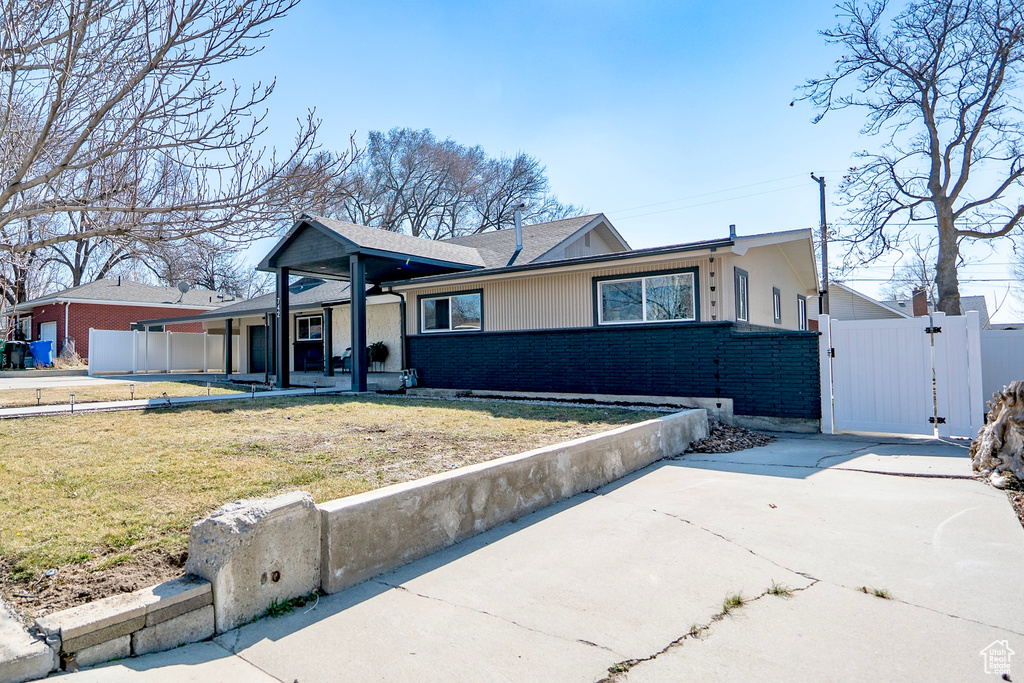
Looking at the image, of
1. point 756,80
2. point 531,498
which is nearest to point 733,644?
point 531,498

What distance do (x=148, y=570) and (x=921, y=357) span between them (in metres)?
9.26

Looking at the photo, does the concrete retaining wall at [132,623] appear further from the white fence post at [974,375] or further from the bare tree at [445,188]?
the bare tree at [445,188]

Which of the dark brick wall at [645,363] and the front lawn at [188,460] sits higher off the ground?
the dark brick wall at [645,363]

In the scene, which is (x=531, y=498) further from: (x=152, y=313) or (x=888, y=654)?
(x=152, y=313)

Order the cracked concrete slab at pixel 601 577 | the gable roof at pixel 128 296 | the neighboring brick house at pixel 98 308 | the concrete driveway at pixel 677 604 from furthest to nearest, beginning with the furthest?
the neighboring brick house at pixel 98 308
the gable roof at pixel 128 296
the cracked concrete slab at pixel 601 577
the concrete driveway at pixel 677 604

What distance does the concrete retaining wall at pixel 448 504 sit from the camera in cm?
335

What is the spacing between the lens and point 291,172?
5.05 m

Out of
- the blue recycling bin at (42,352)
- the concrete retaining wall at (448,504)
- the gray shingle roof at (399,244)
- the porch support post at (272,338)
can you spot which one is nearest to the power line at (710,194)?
the gray shingle roof at (399,244)

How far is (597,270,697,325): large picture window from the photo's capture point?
34.6 feet

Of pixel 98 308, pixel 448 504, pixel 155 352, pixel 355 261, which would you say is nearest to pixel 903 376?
pixel 448 504

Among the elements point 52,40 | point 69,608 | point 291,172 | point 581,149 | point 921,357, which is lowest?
point 69,608

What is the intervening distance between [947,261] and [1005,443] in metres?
15.8

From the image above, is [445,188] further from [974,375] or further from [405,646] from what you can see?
[405,646]

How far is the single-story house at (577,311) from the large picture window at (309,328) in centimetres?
109
